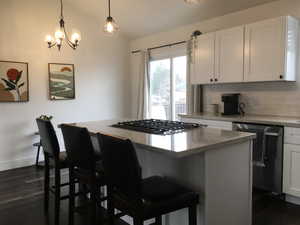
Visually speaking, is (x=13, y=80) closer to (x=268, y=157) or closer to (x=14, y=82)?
(x=14, y=82)

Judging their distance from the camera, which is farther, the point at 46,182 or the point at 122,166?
the point at 46,182

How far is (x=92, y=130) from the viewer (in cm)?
260

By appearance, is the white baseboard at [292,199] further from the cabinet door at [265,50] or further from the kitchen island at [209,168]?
the cabinet door at [265,50]

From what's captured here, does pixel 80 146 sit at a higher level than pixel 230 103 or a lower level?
lower

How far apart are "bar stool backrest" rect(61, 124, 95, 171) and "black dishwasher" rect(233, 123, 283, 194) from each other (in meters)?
2.11

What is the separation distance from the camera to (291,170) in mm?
3025

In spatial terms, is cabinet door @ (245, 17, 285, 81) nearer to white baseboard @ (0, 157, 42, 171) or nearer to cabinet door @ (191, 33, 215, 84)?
cabinet door @ (191, 33, 215, 84)

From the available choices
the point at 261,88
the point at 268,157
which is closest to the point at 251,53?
the point at 261,88

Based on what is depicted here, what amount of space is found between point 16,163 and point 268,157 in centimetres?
410

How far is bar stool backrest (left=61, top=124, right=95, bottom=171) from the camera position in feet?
7.04

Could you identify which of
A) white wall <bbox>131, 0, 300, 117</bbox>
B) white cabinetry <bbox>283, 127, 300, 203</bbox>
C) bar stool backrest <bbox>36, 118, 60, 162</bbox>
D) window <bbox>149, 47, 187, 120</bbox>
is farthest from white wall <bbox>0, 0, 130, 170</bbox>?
white cabinetry <bbox>283, 127, 300, 203</bbox>

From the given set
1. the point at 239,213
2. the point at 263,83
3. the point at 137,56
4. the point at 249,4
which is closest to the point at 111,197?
the point at 239,213

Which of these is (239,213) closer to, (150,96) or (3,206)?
(3,206)

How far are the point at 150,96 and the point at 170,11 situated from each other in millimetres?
1878
